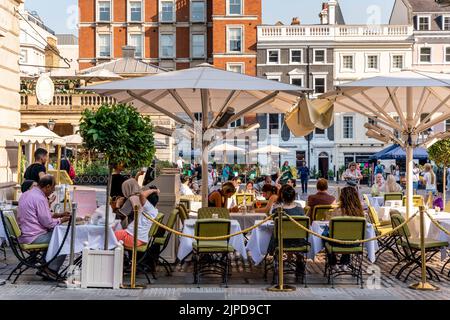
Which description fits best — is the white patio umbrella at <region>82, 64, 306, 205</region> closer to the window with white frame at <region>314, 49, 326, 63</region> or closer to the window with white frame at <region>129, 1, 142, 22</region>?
the window with white frame at <region>314, 49, 326, 63</region>

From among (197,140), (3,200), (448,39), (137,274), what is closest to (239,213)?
A: (197,140)

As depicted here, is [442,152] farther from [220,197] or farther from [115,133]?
[115,133]

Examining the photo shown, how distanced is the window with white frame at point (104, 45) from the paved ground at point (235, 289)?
50.0 metres

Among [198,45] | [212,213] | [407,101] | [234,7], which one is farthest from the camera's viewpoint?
[198,45]

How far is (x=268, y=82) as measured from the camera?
1071 cm

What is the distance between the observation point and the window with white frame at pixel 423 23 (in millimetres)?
57250

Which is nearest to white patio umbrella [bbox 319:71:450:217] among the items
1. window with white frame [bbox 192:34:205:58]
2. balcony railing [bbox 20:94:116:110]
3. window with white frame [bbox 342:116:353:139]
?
balcony railing [bbox 20:94:116:110]

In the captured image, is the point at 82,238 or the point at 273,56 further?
the point at 273,56

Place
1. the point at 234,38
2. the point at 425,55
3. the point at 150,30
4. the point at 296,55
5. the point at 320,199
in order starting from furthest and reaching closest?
1. the point at 150,30
2. the point at 234,38
3. the point at 296,55
4. the point at 425,55
5. the point at 320,199

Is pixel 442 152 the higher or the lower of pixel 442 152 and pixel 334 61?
the lower

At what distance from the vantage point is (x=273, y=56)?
56594mm

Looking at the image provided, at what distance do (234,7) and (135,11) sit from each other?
8.87 meters

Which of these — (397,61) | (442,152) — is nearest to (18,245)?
(442,152)

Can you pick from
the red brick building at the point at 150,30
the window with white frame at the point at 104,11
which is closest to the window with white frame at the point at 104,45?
the red brick building at the point at 150,30
